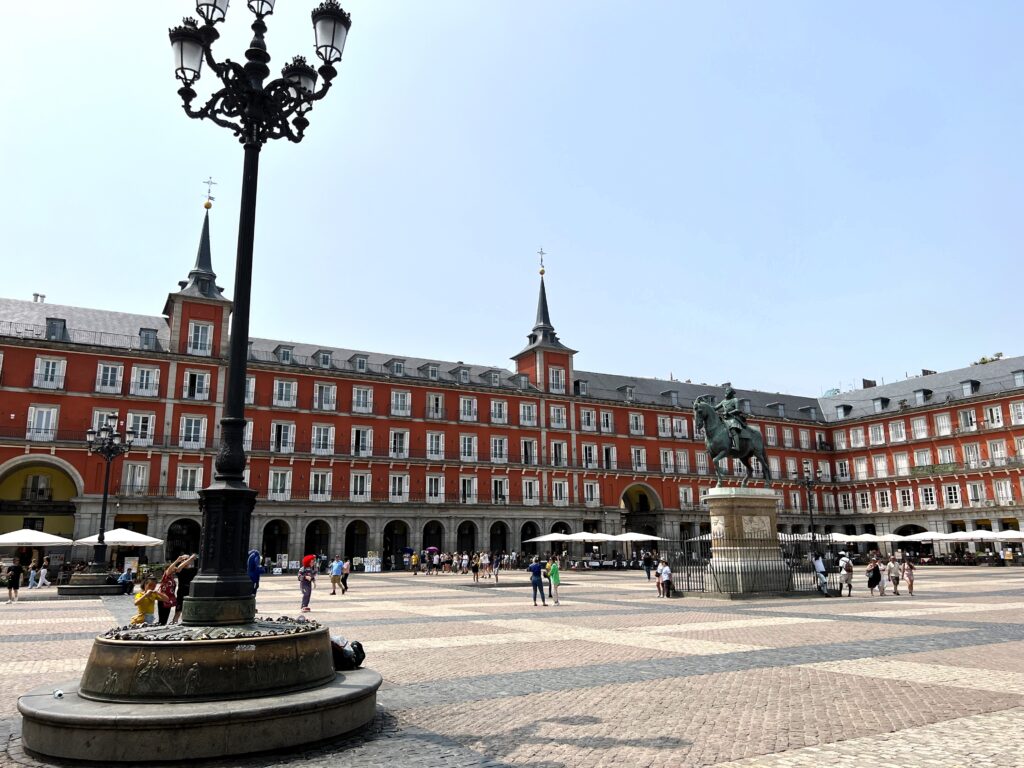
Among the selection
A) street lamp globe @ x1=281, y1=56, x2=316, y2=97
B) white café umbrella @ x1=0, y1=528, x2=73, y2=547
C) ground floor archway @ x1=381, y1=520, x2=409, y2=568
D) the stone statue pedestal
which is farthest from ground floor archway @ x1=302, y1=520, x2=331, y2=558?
street lamp globe @ x1=281, y1=56, x2=316, y2=97

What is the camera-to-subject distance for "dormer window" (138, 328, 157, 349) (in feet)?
141

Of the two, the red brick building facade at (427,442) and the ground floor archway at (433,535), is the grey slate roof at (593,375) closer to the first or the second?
the red brick building facade at (427,442)

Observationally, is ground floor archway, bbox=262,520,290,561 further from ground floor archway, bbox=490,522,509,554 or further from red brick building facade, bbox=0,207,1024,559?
ground floor archway, bbox=490,522,509,554

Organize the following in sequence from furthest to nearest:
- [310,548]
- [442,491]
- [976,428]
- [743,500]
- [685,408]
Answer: [685,408] < [976,428] < [442,491] < [310,548] < [743,500]

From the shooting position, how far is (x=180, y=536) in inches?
1670

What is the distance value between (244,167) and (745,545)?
58.9 feet

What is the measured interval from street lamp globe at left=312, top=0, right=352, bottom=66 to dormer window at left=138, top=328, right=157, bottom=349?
40004 mm

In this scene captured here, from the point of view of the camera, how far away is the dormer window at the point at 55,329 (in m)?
40.8

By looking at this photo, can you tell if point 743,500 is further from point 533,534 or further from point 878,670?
point 533,534

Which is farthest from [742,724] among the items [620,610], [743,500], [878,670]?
[743,500]

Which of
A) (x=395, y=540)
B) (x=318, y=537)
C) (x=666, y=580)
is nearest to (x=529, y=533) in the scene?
(x=395, y=540)

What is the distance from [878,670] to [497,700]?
484 centimetres

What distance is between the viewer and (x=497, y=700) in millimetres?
7469

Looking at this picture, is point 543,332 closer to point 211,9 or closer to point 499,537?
point 499,537
